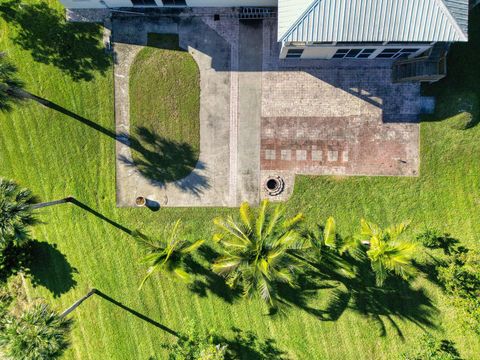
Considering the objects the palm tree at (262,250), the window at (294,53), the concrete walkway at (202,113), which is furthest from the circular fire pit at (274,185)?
the window at (294,53)

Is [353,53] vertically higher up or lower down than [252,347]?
higher up

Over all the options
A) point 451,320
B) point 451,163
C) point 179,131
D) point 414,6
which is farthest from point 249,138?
point 451,320

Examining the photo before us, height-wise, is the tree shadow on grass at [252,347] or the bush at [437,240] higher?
the bush at [437,240]

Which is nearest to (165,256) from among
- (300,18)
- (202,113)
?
(202,113)

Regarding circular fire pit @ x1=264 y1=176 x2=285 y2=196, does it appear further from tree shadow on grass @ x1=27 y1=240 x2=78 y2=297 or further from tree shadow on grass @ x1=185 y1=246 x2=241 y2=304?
tree shadow on grass @ x1=27 y1=240 x2=78 y2=297

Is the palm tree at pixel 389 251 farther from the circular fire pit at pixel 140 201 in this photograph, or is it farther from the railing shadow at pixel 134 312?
the railing shadow at pixel 134 312

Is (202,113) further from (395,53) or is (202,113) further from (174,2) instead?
(395,53)
